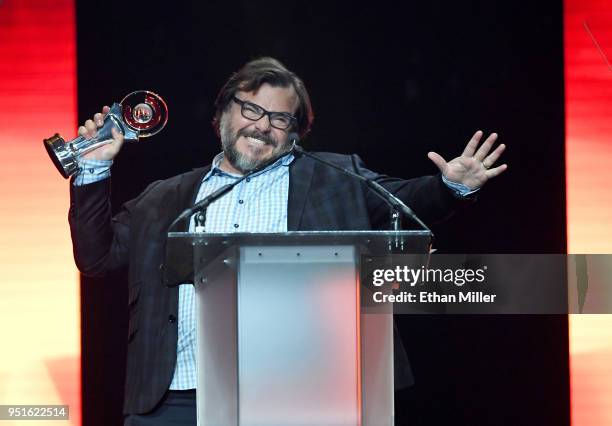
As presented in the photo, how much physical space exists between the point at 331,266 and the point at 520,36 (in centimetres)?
192

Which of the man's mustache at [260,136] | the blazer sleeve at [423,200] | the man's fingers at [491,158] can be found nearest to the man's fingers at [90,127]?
the man's mustache at [260,136]

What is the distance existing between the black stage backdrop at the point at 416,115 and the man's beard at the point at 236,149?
0.32 ft

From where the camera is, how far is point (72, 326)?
3.47m

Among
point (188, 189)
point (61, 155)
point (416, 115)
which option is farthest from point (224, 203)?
point (416, 115)

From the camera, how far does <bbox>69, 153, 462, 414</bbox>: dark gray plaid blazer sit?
9.94 ft

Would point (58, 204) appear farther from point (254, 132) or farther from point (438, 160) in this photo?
point (438, 160)

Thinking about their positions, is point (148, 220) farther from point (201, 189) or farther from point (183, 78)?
point (183, 78)

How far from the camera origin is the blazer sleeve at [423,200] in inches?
120

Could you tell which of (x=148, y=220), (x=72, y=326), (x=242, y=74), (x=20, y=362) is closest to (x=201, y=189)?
(x=148, y=220)

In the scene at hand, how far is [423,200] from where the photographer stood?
3.12 m

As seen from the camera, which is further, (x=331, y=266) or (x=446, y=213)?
(x=446, y=213)

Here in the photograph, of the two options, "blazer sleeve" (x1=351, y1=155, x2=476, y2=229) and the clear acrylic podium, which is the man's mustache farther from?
the clear acrylic podium

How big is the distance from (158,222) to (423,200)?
92 cm

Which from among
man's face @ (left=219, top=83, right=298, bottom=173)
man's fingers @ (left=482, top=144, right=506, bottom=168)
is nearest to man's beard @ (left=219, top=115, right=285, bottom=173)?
man's face @ (left=219, top=83, right=298, bottom=173)
